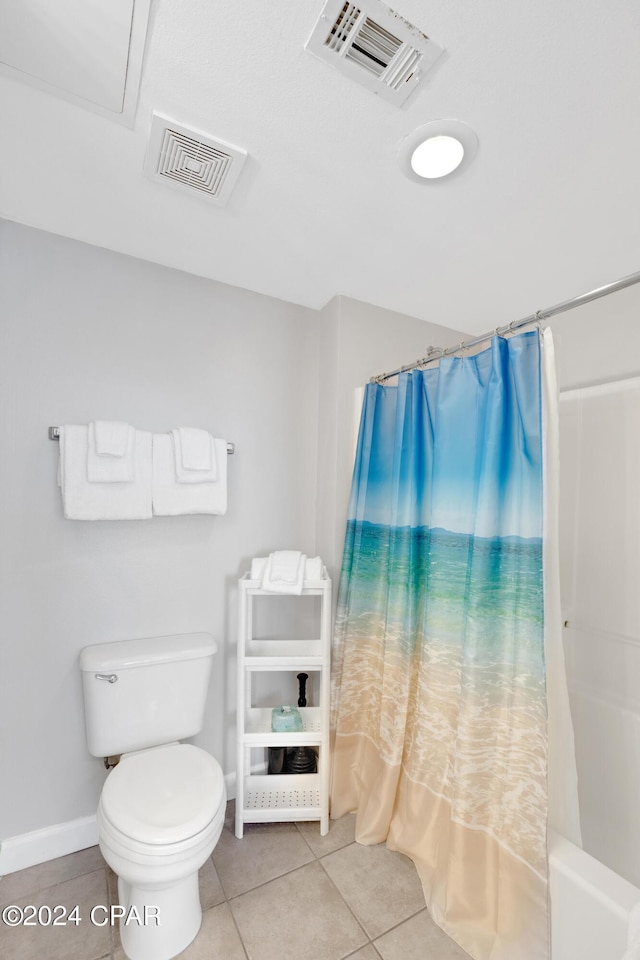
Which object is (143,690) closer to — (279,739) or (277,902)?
(279,739)

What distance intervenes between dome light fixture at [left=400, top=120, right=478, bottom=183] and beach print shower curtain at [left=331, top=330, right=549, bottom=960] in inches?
19.4

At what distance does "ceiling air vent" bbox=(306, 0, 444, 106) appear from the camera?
2.78ft

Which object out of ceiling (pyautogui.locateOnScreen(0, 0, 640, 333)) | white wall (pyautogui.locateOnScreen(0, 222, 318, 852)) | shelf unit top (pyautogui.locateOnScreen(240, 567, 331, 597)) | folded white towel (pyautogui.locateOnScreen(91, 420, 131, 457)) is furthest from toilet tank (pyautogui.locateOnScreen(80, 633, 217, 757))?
ceiling (pyautogui.locateOnScreen(0, 0, 640, 333))

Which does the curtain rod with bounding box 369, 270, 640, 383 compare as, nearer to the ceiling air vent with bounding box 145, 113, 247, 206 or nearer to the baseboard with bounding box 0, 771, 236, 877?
the ceiling air vent with bounding box 145, 113, 247, 206

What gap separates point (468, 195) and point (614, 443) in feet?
3.69

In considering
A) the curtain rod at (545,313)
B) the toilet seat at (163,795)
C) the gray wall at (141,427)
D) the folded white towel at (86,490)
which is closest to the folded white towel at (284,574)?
the gray wall at (141,427)

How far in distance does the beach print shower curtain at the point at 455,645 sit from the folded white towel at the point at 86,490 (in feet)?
2.90

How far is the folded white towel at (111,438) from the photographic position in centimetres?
153

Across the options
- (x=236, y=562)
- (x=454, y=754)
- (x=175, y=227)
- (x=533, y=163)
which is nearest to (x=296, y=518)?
Result: (x=236, y=562)

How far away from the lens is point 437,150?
3.78 ft

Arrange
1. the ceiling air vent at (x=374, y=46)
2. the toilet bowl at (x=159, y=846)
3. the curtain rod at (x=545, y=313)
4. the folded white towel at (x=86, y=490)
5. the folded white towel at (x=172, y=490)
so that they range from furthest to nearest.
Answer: the folded white towel at (x=172, y=490) → the folded white towel at (x=86, y=490) → the toilet bowl at (x=159, y=846) → the curtain rod at (x=545, y=313) → the ceiling air vent at (x=374, y=46)

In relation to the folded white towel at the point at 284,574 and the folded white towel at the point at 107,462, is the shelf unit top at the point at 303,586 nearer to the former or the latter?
the folded white towel at the point at 284,574

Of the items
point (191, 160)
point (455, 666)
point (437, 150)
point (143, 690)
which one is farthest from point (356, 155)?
point (143, 690)

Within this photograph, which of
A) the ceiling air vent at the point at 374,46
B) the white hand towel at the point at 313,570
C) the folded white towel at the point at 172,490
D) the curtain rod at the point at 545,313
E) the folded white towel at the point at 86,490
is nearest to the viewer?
the ceiling air vent at the point at 374,46
